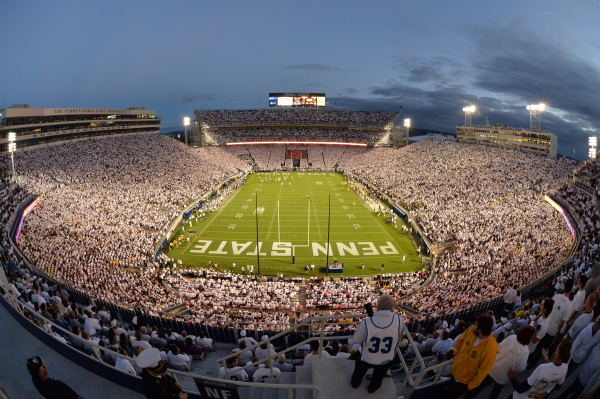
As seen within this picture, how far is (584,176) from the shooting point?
28141 mm

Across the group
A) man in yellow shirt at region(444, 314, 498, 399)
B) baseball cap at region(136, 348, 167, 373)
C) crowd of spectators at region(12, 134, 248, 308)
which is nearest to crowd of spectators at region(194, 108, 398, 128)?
crowd of spectators at region(12, 134, 248, 308)

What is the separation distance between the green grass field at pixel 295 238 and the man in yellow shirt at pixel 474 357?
20497 mm

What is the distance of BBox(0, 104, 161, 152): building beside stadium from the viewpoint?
43656 mm

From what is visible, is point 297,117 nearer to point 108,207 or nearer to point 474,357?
point 108,207

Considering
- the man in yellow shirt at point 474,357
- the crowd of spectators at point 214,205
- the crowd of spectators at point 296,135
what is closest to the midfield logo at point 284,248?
the crowd of spectators at point 214,205

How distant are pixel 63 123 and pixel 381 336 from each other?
2453 inches

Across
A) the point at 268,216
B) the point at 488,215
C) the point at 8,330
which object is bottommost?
the point at 268,216

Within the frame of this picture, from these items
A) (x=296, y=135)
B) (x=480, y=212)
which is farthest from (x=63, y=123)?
(x=480, y=212)

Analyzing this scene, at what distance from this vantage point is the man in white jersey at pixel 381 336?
4324mm

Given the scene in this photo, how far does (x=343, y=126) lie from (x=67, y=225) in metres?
77.0

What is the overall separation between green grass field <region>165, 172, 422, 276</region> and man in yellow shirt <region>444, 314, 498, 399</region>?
20.5 metres

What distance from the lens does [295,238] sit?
31922 mm

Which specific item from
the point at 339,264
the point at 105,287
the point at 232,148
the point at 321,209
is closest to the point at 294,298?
the point at 339,264

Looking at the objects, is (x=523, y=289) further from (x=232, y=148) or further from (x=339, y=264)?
(x=232, y=148)
